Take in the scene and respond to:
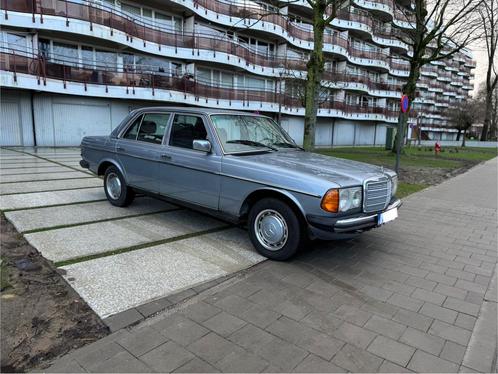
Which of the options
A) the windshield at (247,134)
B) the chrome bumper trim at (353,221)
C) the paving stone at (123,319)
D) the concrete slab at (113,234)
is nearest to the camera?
the paving stone at (123,319)

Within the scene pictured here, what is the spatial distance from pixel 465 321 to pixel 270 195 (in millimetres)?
2261

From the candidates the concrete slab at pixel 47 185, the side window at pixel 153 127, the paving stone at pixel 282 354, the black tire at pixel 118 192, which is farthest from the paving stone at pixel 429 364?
the concrete slab at pixel 47 185

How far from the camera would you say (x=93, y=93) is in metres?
19.9

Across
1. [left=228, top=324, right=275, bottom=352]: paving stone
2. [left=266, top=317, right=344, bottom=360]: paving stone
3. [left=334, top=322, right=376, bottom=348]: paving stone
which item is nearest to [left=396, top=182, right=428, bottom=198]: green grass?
[left=334, top=322, right=376, bottom=348]: paving stone

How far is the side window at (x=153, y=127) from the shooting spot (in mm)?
5457

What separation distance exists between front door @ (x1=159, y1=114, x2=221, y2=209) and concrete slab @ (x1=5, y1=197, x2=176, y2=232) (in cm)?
118

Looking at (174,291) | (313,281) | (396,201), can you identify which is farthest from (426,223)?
(174,291)

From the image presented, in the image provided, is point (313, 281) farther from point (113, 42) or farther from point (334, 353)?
point (113, 42)

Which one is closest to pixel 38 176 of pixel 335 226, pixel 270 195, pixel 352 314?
pixel 270 195

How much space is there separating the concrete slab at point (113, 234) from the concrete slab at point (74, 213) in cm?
33

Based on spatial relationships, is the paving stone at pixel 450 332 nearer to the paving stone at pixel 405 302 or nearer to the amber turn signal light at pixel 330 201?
the paving stone at pixel 405 302

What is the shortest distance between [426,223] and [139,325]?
5.54 metres

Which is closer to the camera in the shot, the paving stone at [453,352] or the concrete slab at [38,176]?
the paving stone at [453,352]

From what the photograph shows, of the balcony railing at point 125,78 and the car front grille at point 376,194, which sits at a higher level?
the balcony railing at point 125,78
